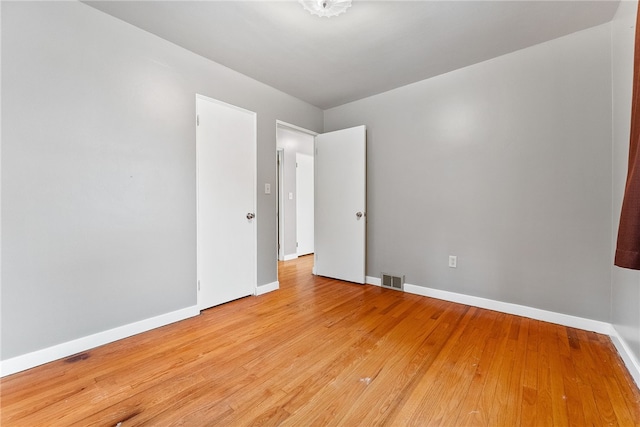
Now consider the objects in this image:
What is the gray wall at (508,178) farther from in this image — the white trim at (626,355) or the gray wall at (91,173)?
the gray wall at (91,173)

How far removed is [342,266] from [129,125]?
2.77 m

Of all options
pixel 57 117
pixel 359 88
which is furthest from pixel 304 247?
pixel 57 117

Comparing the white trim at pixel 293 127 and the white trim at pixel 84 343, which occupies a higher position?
the white trim at pixel 293 127

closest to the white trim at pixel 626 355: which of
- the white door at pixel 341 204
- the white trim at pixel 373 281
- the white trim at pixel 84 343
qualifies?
the white trim at pixel 373 281

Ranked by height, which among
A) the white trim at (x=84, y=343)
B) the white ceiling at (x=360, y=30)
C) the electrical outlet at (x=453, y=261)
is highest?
the white ceiling at (x=360, y=30)

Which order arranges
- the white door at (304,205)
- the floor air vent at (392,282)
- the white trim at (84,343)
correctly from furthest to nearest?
1. the white door at (304,205)
2. the floor air vent at (392,282)
3. the white trim at (84,343)

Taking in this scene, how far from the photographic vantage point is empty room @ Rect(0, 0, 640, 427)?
1.49m

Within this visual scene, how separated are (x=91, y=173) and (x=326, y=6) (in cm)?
205

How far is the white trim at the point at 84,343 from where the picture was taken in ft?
5.39

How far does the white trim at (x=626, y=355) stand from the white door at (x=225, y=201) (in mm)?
3007

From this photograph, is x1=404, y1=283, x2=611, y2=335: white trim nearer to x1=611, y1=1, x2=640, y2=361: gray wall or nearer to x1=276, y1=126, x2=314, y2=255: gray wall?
x1=611, y1=1, x2=640, y2=361: gray wall

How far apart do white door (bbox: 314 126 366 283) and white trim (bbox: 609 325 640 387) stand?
2.20 metres

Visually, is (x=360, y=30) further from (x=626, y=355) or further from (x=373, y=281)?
(x=626, y=355)

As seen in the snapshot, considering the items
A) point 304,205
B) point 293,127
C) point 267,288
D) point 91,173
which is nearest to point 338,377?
point 267,288
